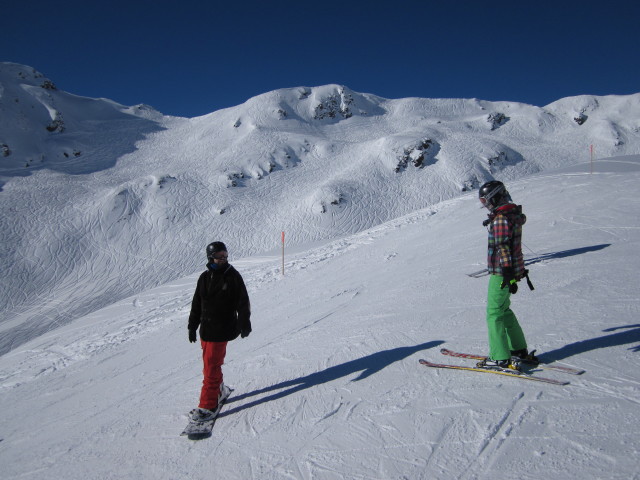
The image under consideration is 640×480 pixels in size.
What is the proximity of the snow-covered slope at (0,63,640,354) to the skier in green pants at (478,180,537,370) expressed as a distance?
2544cm

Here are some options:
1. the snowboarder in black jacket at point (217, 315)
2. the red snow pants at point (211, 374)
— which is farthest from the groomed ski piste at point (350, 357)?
the snowboarder in black jacket at point (217, 315)

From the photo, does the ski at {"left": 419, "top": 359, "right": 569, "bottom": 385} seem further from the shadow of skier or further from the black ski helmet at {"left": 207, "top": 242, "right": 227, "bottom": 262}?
the black ski helmet at {"left": 207, "top": 242, "right": 227, "bottom": 262}

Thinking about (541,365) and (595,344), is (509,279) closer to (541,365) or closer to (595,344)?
(541,365)

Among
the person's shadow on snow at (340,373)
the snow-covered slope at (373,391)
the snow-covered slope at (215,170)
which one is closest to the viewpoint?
the snow-covered slope at (373,391)

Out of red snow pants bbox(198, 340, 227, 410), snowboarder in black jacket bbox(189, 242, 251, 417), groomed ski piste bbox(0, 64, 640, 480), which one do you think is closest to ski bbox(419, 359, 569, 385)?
groomed ski piste bbox(0, 64, 640, 480)

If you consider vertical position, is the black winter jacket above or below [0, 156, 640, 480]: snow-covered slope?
above

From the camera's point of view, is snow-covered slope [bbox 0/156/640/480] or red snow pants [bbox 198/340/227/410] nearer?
snow-covered slope [bbox 0/156/640/480]

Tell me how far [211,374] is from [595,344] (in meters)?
4.47

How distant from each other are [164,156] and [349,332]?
5516cm

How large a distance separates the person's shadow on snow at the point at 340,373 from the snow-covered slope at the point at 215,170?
79.9ft

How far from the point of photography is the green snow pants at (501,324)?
13.3 ft

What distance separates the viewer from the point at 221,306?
439 centimetres

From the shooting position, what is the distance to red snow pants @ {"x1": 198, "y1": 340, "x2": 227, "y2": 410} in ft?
14.1

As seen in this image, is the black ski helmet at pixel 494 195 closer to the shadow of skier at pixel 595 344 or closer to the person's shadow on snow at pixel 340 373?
the shadow of skier at pixel 595 344
